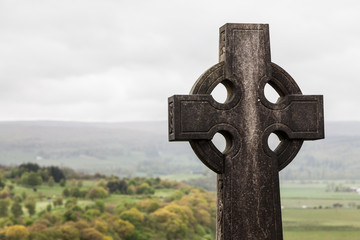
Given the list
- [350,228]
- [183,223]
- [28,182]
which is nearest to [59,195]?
[28,182]

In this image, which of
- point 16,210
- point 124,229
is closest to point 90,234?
point 124,229

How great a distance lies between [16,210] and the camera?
58.0 metres

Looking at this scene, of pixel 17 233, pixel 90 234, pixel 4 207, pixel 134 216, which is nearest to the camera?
pixel 90 234

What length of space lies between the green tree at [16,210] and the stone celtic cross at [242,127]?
51.6 meters

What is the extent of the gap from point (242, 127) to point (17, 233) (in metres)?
43.5

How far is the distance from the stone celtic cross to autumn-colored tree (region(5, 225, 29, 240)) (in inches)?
1658

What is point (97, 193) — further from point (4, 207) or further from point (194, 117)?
point (194, 117)

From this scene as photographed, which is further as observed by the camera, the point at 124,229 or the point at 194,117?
the point at 124,229

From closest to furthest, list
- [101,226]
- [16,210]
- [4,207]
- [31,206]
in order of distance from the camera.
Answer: [101,226] < [16,210] < [31,206] < [4,207]

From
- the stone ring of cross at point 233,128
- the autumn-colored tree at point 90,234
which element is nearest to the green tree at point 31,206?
the autumn-colored tree at point 90,234

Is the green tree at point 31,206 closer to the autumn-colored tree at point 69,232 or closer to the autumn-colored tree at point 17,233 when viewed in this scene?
the autumn-colored tree at point 17,233

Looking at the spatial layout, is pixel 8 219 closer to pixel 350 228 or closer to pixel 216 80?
pixel 350 228

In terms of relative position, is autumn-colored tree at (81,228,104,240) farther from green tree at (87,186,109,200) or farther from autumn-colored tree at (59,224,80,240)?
green tree at (87,186,109,200)

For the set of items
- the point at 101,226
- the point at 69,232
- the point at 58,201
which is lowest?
the point at 69,232
